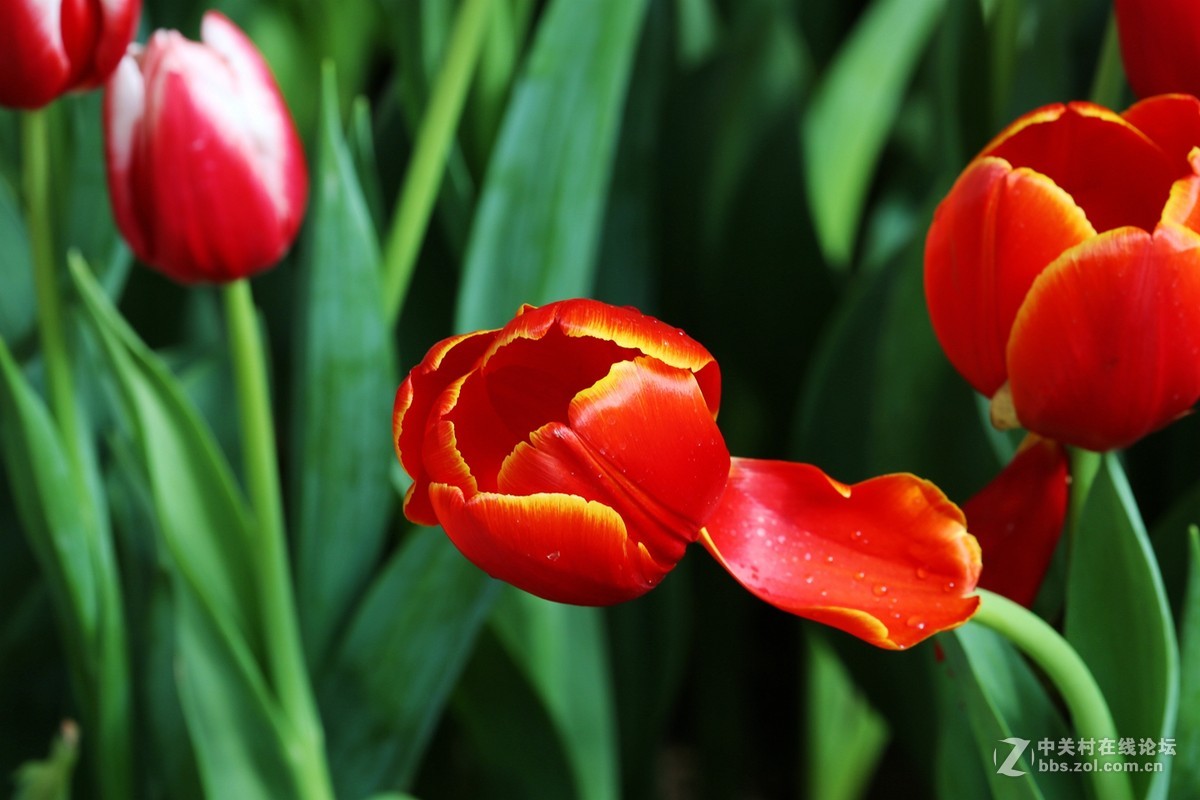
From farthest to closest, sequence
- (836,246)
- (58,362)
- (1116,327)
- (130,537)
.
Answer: (836,246)
(130,537)
(58,362)
(1116,327)

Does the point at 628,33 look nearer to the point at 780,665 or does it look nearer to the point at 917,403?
the point at 917,403

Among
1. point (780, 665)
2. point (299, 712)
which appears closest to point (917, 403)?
point (299, 712)

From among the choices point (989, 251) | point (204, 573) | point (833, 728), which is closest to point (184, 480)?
point (204, 573)

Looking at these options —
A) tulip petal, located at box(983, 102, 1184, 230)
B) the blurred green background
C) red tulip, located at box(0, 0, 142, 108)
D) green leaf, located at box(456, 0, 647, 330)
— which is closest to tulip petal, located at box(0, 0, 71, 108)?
red tulip, located at box(0, 0, 142, 108)

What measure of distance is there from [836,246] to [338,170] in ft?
1.35

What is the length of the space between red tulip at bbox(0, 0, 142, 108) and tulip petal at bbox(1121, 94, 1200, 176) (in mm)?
332

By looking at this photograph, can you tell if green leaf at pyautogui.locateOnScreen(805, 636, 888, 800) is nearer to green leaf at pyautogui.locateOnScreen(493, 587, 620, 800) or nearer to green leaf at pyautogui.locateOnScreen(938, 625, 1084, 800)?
green leaf at pyautogui.locateOnScreen(493, 587, 620, 800)

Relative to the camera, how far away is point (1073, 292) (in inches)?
11.8

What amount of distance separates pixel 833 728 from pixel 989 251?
61cm

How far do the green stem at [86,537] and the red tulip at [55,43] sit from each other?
0.03 meters

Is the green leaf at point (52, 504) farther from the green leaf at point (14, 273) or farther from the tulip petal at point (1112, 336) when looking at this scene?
the tulip petal at point (1112, 336)

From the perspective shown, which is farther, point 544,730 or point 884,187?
point 884,187

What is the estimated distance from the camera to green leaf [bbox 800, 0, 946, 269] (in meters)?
0.82

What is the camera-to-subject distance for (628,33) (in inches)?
25.0
